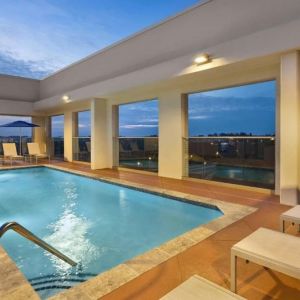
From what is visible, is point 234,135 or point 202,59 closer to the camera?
point 202,59

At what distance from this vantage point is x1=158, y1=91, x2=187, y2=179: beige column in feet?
23.0

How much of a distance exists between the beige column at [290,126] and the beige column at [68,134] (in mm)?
9568

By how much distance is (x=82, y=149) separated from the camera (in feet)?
37.0

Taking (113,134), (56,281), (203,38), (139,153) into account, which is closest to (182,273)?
(56,281)

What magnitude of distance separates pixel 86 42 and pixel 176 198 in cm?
2126

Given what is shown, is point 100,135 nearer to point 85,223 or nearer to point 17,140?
point 85,223

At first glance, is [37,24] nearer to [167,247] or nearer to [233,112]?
[233,112]

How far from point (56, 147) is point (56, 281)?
1160cm

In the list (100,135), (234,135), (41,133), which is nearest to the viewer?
(234,135)

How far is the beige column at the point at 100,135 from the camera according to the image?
9.17 metres

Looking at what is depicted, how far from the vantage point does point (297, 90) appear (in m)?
4.24

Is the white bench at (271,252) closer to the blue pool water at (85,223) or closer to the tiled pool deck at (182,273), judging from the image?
the tiled pool deck at (182,273)

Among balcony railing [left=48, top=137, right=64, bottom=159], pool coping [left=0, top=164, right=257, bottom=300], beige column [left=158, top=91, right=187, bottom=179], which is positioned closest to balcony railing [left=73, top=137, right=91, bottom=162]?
balcony railing [left=48, top=137, right=64, bottom=159]

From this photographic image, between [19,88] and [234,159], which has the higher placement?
[19,88]
